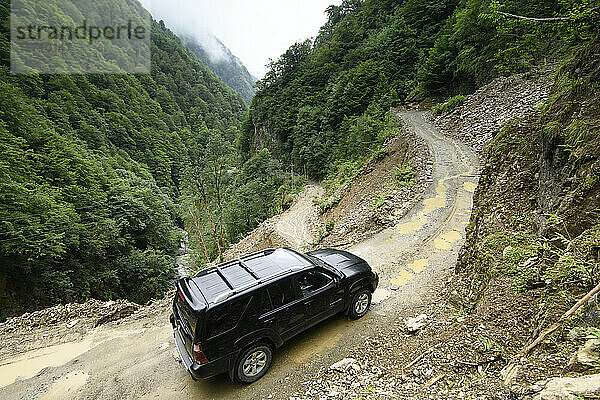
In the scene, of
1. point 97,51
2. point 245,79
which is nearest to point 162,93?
point 97,51

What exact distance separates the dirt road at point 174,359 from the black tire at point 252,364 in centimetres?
13

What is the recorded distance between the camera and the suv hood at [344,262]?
18.6ft

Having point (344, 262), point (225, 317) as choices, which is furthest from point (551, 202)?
point (225, 317)

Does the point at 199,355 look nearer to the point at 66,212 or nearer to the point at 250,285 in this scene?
the point at 250,285

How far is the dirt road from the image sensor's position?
444 centimetres

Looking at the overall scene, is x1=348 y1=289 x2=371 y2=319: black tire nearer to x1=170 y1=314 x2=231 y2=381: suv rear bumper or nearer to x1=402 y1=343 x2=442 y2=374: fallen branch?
x1=402 y1=343 x2=442 y2=374: fallen branch

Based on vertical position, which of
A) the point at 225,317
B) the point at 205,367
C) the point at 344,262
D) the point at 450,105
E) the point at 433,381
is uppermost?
the point at 450,105

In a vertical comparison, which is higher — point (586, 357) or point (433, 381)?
point (586, 357)

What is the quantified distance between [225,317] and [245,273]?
0.90 m

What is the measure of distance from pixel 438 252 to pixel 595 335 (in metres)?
6.20

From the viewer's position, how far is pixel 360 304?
18.6 feet

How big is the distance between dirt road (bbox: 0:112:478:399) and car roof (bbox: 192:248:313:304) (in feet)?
4.98

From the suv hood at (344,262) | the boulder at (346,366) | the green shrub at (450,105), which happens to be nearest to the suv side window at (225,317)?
the boulder at (346,366)

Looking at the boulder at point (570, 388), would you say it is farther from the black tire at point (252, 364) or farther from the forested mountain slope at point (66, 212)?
the forested mountain slope at point (66, 212)
